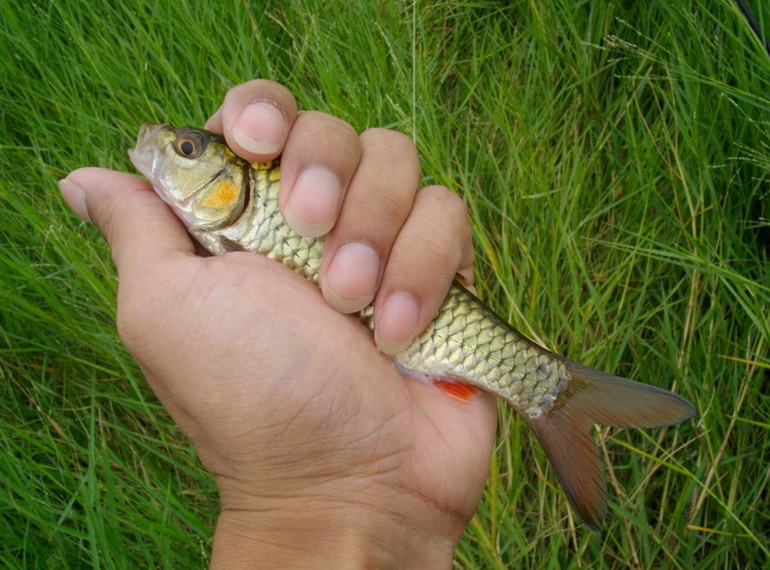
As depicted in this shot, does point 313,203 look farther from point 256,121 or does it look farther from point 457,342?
point 457,342

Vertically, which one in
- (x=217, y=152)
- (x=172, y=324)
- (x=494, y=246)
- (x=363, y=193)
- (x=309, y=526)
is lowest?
(x=309, y=526)

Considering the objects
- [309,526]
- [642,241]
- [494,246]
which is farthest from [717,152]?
[309,526]

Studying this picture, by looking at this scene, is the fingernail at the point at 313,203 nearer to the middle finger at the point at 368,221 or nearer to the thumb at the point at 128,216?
the middle finger at the point at 368,221

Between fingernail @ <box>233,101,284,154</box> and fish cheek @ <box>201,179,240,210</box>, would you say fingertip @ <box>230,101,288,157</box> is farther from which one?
fish cheek @ <box>201,179,240,210</box>

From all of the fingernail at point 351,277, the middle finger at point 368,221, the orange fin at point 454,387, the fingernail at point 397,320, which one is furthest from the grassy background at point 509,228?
the fingernail at point 351,277

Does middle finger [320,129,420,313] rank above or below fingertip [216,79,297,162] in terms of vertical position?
below

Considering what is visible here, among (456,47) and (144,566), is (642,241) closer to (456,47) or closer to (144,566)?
(456,47)

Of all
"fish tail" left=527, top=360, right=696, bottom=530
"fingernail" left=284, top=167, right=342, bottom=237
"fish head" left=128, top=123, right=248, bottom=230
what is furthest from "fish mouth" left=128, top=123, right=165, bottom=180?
"fish tail" left=527, top=360, right=696, bottom=530
